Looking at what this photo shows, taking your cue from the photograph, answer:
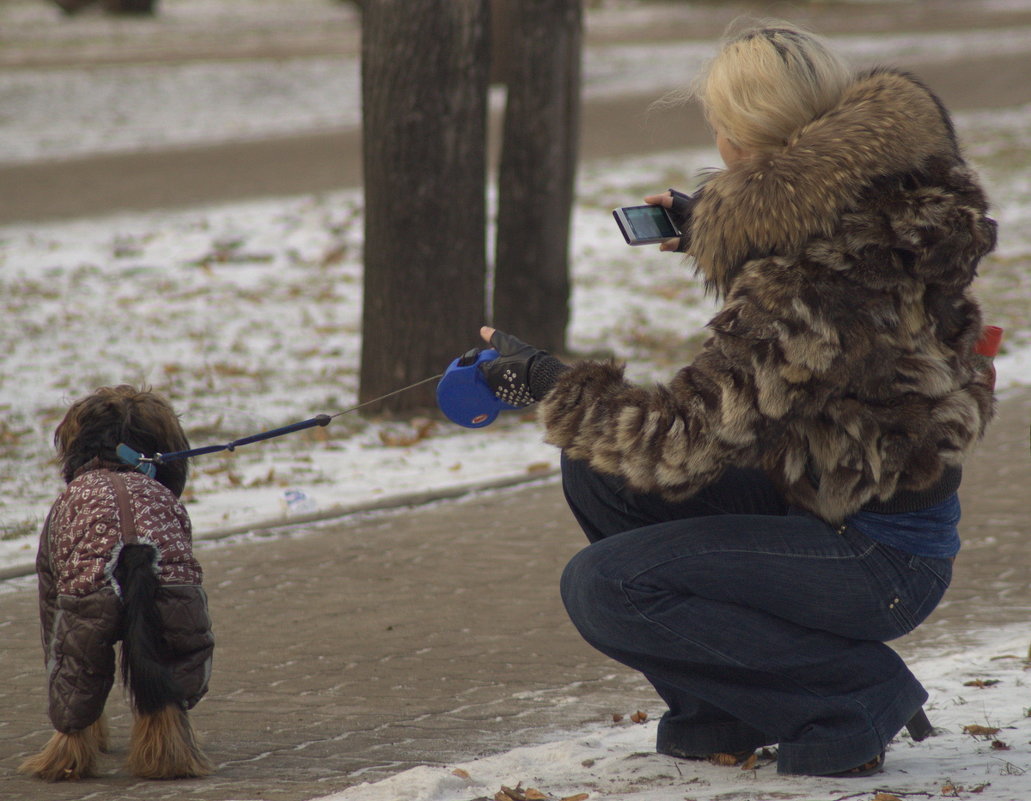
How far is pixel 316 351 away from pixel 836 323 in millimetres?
7378

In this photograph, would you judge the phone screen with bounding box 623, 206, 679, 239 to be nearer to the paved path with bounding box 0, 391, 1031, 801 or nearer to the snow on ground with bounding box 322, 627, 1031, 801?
the snow on ground with bounding box 322, 627, 1031, 801

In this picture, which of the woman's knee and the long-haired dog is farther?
the long-haired dog

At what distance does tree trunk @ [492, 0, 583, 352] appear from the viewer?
9156 millimetres

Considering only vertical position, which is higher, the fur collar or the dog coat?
the fur collar

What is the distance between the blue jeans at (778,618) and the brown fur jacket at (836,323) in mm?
152

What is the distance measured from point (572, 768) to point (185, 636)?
1.04 m

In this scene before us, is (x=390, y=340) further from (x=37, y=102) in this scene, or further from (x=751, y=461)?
(x=37, y=102)

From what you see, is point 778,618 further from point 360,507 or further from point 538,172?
point 538,172

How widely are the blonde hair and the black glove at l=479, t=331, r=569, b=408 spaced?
0.68m

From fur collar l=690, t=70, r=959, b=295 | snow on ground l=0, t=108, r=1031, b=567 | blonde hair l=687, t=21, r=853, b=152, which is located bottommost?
snow on ground l=0, t=108, r=1031, b=567

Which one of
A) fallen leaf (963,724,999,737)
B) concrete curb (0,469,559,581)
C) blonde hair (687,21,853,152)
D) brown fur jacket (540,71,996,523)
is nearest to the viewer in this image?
brown fur jacket (540,71,996,523)

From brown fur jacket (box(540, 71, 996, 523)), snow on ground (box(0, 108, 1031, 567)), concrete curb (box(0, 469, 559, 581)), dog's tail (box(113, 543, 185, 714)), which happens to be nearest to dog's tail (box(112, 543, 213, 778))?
dog's tail (box(113, 543, 185, 714))

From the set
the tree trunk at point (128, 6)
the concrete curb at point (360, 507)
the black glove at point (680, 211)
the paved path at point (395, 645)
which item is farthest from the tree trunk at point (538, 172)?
the tree trunk at point (128, 6)

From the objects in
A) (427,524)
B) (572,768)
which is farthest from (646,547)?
(427,524)
